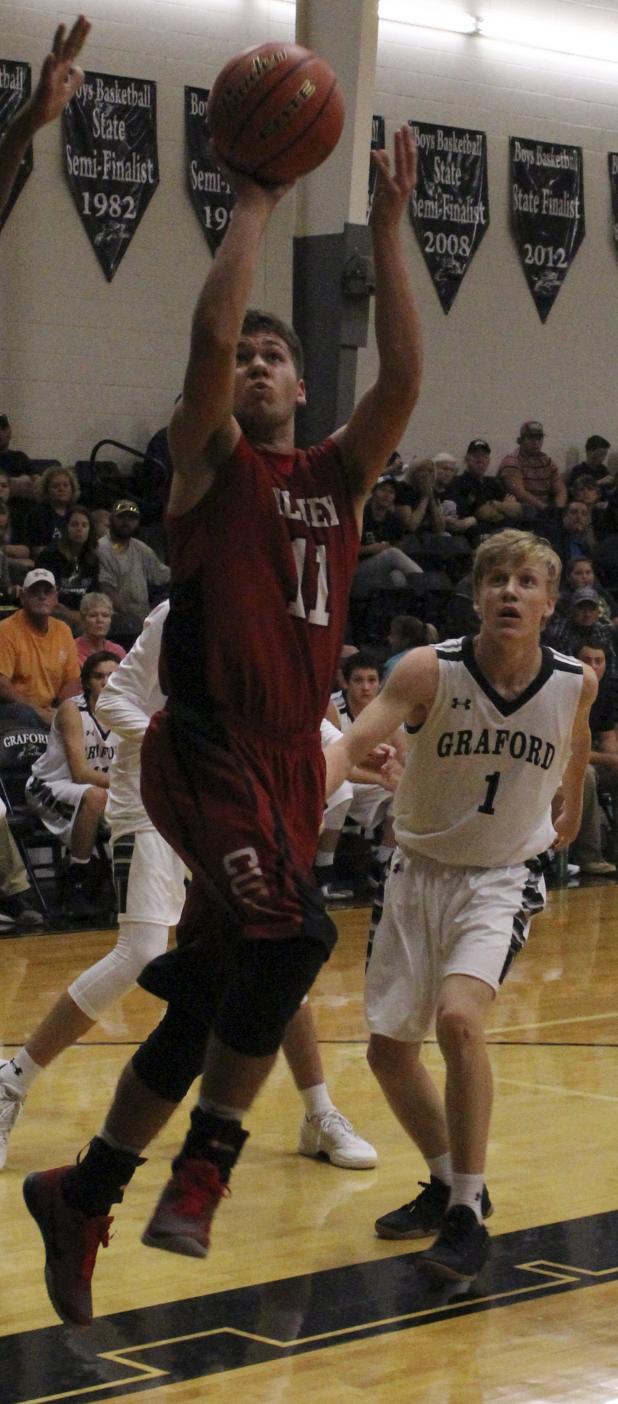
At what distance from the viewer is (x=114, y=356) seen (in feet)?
48.1

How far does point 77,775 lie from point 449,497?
684 centimetres

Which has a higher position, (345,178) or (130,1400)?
(345,178)

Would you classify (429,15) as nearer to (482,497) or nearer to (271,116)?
(482,497)

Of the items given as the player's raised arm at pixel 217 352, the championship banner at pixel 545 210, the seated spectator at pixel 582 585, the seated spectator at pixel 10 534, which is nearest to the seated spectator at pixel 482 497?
the seated spectator at pixel 582 585

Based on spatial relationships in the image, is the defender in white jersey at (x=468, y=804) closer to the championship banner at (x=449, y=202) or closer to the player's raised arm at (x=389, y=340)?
the player's raised arm at (x=389, y=340)

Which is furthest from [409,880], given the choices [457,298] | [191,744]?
[457,298]

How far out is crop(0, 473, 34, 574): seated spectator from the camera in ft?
39.1

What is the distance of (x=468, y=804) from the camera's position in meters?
4.50

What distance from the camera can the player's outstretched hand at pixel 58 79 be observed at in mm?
3072

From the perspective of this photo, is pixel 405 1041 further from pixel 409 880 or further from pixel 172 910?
pixel 172 910

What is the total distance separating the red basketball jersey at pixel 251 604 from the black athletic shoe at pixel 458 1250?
1563mm

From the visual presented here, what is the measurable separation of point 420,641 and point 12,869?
3062 millimetres

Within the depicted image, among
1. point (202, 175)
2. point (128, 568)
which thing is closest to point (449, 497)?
point (202, 175)

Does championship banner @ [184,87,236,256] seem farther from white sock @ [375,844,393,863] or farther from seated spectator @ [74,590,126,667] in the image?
white sock @ [375,844,393,863]
